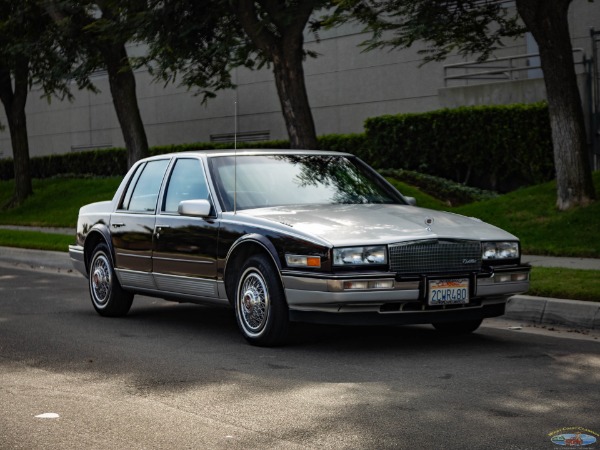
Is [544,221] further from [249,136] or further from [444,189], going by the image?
[249,136]

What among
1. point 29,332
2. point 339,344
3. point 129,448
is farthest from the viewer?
point 29,332

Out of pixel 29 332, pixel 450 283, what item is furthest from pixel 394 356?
pixel 29 332

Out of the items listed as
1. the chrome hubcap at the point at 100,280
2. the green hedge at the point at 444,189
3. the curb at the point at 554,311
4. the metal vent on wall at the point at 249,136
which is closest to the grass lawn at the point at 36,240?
the green hedge at the point at 444,189

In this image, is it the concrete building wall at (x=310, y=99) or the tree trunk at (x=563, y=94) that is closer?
the tree trunk at (x=563, y=94)

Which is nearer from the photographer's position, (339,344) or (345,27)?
(339,344)

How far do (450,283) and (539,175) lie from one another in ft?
45.7

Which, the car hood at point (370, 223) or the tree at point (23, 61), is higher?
the tree at point (23, 61)

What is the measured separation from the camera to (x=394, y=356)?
26.9 ft

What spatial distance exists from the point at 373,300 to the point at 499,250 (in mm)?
1249

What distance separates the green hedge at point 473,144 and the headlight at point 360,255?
1383 centimetres

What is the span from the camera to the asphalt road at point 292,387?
5.68 metres

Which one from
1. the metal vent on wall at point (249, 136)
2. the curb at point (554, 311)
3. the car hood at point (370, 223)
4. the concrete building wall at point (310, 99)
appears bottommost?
the curb at point (554, 311)

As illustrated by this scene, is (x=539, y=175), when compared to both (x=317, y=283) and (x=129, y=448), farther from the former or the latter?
(x=129, y=448)

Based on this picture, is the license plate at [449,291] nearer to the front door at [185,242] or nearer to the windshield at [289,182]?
the windshield at [289,182]
